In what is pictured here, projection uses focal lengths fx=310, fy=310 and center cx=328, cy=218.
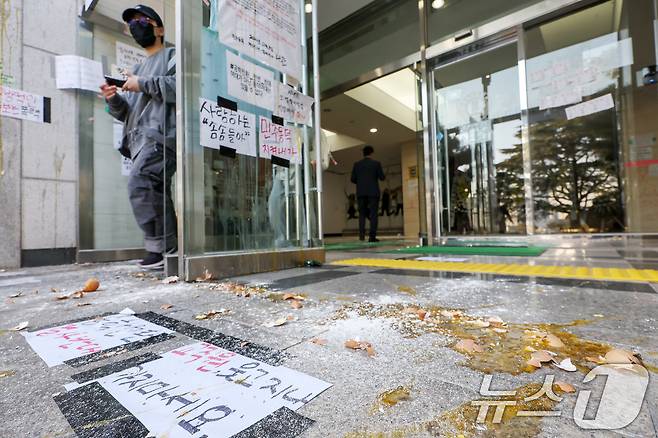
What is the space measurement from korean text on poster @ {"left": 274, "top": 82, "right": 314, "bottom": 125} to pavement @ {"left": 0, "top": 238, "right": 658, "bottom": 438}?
1.46 meters

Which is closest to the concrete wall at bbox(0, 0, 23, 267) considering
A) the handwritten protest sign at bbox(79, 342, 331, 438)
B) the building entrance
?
the handwritten protest sign at bbox(79, 342, 331, 438)

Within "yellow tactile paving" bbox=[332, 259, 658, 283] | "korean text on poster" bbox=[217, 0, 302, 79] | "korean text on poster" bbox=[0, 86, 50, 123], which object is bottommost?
"yellow tactile paving" bbox=[332, 259, 658, 283]

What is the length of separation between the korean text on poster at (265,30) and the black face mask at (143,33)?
2.61ft

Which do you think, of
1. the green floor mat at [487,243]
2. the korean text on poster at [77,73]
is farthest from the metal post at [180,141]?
the green floor mat at [487,243]

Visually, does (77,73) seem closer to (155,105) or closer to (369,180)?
(155,105)

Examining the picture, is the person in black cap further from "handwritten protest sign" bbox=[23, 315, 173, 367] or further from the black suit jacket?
the black suit jacket

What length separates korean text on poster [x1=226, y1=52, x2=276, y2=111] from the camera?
2.06 meters

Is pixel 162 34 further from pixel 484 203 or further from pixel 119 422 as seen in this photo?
pixel 484 203

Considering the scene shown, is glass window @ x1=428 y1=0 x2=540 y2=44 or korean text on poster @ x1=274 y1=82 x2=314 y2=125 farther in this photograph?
glass window @ x1=428 y1=0 x2=540 y2=44

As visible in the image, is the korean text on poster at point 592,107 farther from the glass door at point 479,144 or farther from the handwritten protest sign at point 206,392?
the handwritten protest sign at point 206,392

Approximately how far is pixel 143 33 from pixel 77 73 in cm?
142

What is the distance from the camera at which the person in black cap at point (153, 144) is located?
7.68ft

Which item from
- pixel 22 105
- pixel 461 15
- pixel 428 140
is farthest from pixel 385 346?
pixel 461 15

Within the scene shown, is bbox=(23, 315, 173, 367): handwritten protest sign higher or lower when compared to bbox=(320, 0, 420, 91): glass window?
lower
